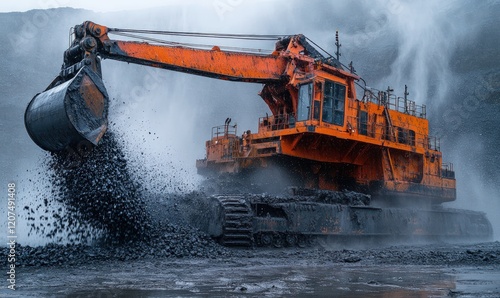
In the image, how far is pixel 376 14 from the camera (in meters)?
46.6

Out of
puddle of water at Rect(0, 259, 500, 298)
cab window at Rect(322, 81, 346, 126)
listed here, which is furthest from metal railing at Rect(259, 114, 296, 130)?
puddle of water at Rect(0, 259, 500, 298)

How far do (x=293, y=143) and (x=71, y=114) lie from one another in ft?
19.2

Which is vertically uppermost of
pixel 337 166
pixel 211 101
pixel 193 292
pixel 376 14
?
pixel 376 14

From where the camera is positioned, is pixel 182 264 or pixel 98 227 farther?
pixel 98 227

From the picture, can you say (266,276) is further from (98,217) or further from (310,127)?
(310,127)

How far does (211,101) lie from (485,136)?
19.6m

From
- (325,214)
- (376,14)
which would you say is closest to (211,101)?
(376,14)

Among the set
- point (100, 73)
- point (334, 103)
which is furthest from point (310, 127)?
point (100, 73)

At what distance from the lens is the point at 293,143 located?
12.4 meters

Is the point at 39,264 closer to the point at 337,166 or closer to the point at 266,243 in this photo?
the point at 266,243

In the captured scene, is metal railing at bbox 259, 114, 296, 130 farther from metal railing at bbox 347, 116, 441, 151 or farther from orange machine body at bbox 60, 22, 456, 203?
metal railing at bbox 347, 116, 441, 151

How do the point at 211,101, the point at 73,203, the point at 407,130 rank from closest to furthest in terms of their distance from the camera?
the point at 73,203 → the point at 407,130 → the point at 211,101

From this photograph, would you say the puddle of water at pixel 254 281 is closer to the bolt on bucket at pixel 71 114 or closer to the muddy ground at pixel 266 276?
the muddy ground at pixel 266 276

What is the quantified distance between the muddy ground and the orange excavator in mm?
1833
